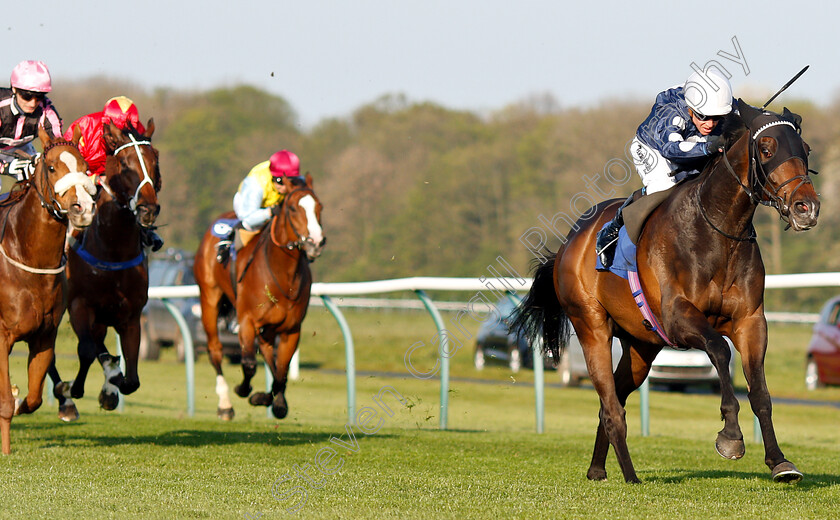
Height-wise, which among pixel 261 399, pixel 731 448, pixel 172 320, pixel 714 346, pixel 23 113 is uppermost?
pixel 23 113

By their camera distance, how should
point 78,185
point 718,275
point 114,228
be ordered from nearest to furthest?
point 718,275 < point 78,185 < point 114,228

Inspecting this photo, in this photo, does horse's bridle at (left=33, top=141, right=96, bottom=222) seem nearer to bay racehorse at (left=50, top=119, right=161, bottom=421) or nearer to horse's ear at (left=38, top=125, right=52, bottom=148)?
horse's ear at (left=38, top=125, right=52, bottom=148)

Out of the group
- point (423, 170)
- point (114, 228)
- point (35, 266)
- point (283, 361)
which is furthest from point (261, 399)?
point (423, 170)

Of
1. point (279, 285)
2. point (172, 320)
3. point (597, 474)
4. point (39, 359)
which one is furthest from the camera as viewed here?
point (172, 320)

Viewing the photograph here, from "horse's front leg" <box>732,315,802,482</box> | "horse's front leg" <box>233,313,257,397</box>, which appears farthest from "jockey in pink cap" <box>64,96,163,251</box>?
"horse's front leg" <box>732,315,802,482</box>

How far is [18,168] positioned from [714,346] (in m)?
4.61

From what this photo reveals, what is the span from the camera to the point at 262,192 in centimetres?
966

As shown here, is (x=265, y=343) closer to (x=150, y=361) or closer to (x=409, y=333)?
(x=150, y=361)

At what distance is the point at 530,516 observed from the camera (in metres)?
4.52

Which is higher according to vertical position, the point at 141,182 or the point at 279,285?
the point at 141,182

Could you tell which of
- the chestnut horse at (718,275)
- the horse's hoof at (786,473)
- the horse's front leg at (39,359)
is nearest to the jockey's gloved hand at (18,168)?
the horse's front leg at (39,359)

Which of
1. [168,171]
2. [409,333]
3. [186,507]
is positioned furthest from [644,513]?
[168,171]

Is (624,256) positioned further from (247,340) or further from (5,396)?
(247,340)

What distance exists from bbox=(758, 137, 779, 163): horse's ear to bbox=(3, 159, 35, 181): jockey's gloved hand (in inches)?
179
